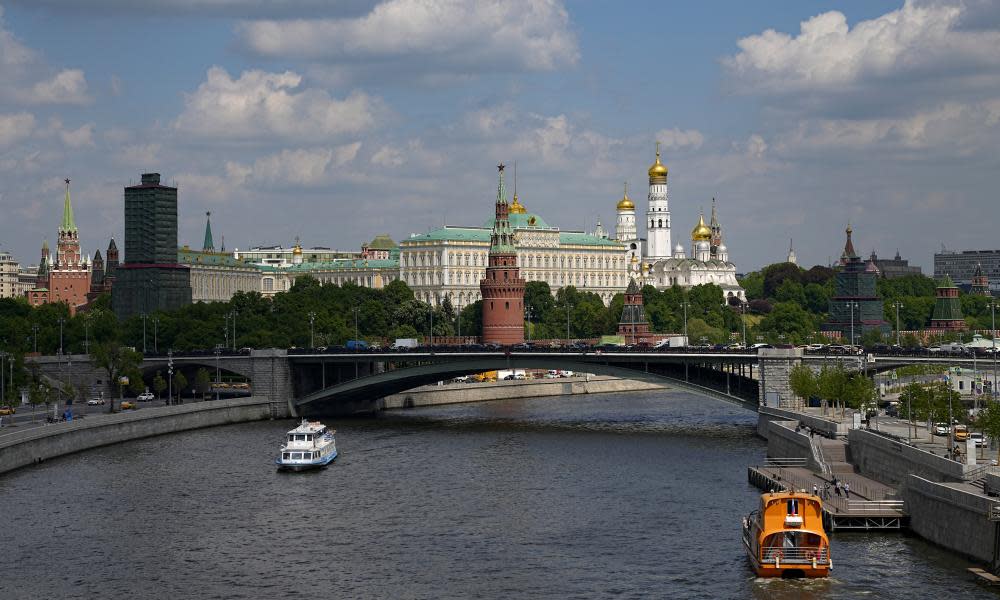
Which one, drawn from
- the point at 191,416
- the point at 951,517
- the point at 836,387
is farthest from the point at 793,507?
the point at 191,416

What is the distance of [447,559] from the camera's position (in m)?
59.1

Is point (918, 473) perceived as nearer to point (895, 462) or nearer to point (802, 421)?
point (895, 462)

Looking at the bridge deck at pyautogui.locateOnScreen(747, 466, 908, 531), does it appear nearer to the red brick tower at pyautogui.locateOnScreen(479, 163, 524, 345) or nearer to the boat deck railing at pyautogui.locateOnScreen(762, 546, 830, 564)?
the boat deck railing at pyautogui.locateOnScreen(762, 546, 830, 564)

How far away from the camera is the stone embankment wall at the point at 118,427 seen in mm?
83625

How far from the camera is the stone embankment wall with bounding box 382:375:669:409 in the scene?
13288 centimetres

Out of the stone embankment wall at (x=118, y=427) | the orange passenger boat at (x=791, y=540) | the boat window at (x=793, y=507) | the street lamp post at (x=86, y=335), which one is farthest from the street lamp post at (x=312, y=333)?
the boat window at (x=793, y=507)

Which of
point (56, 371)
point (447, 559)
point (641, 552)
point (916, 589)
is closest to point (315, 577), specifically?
point (447, 559)

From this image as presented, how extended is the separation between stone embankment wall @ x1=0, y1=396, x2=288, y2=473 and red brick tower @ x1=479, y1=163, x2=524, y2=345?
171 feet

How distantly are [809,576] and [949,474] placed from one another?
7.84 meters

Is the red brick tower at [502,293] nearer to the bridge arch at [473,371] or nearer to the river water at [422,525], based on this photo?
the bridge arch at [473,371]

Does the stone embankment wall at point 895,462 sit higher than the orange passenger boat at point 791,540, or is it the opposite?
the stone embankment wall at point 895,462

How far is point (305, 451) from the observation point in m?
85.2

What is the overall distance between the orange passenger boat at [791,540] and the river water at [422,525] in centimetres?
81

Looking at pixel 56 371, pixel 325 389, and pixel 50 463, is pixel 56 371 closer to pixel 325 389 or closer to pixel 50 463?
pixel 325 389
